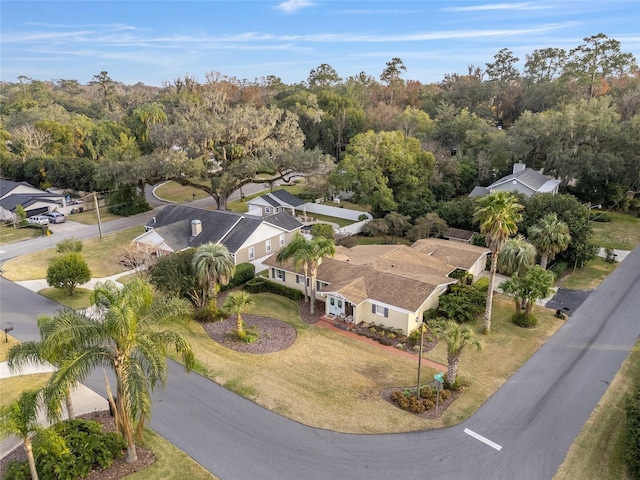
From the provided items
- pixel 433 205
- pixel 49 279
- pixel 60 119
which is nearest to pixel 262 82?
pixel 60 119

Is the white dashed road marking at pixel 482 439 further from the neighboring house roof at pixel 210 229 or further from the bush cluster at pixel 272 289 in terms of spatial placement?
the neighboring house roof at pixel 210 229

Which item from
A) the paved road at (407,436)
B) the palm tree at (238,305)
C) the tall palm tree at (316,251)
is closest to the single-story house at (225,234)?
the tall palm tree at (316,251)

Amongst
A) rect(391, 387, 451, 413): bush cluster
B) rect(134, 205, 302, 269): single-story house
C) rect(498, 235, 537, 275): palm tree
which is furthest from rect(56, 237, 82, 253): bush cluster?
rect(498, 235, 537, 275): palm tree

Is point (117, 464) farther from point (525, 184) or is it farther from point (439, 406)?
point (525, 184)

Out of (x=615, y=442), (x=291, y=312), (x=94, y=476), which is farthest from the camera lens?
(x=291, y=312)

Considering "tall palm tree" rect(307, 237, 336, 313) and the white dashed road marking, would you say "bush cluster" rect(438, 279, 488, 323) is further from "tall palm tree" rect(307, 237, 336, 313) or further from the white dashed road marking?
the white dashed road marking

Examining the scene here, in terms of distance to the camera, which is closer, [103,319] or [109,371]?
[103,319]

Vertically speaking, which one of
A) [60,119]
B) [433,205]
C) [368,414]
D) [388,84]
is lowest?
[368,414]

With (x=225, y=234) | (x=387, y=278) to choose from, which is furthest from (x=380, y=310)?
(x=225, y=234)

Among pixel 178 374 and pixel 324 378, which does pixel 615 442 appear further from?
pixel 178 374
